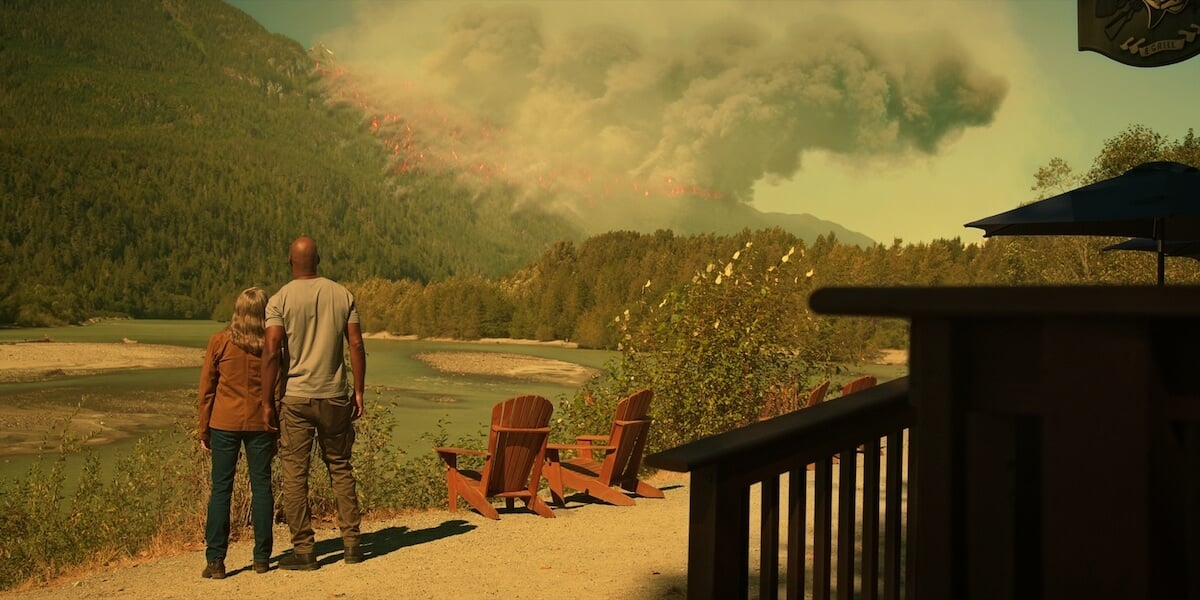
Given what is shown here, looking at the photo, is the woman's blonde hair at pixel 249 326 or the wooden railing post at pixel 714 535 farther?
the woman's blonde hair at pixel 249 326

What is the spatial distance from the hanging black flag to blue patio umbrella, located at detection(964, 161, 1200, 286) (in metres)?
0.75

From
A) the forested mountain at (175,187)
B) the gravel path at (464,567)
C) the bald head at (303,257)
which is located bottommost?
the gravel path at (464,567)

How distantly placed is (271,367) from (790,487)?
385cm

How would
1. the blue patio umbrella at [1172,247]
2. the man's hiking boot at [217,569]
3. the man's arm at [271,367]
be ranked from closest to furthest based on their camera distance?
the man's arm at [271,367]
the man's hiking boot at [217,569]
the blue patio umbrella at [1172,247]

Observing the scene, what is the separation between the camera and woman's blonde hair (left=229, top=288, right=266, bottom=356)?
5914mm

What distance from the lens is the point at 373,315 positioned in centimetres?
5759

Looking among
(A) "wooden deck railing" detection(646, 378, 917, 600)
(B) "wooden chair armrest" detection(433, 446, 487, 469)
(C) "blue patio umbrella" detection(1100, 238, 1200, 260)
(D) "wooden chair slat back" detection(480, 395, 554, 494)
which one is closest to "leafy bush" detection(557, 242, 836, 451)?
(C) "blue patio umbrella" detection(1100, 238, 1200, 260)

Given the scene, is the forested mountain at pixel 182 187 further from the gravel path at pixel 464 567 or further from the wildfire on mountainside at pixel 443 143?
the gravel path at pixel 464 567

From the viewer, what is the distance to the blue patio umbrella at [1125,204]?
22.3 ft

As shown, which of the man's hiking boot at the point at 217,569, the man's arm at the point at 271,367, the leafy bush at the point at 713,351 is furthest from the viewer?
the leafy bush at the point at 713,351

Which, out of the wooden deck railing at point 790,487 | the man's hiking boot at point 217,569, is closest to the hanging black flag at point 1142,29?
the wooden deck railing at point 790,487

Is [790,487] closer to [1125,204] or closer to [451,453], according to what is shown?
[1125,204]

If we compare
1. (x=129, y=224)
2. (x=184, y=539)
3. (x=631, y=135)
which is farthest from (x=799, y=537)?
(x=631, y=135)

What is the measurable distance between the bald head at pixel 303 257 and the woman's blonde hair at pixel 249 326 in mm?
238
